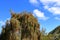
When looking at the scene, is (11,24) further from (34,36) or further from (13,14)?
(34,36)

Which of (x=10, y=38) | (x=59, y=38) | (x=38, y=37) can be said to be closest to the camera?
(x=10, y=38)

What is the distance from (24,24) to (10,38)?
88.6 inches

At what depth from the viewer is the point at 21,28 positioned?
23297mm

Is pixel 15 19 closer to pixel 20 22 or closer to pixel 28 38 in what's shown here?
pixel 20 22

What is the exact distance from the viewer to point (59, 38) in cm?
4969

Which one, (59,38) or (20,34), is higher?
(59,38)

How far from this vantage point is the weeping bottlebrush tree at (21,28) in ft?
75.3

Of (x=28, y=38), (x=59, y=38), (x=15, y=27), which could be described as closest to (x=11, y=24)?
(x=15, y=27)

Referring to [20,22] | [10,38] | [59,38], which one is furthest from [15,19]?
[59,38]

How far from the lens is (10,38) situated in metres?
22.8

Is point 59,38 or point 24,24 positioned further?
point 59,38

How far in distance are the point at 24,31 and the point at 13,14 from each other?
7.89ft

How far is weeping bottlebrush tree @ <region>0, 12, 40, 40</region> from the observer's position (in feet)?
75.3

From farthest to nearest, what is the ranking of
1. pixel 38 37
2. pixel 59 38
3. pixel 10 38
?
pixel 59 38 → pixel 38 37 → pixel 10 38
